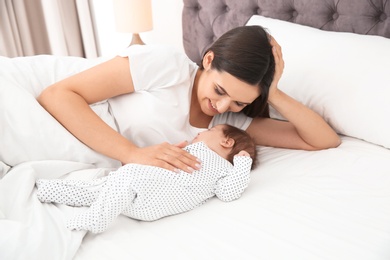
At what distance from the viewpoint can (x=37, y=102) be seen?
118cm

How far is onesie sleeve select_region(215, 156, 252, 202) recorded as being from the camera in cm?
105

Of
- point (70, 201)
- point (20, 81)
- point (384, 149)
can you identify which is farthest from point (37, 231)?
point (384, 149)

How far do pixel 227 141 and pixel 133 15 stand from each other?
1.49 m

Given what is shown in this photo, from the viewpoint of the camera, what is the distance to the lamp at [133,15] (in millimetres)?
2387

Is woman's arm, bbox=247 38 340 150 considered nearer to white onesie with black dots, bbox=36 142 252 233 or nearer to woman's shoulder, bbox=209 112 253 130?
woman's shoulder, bbox=209 112 253 130

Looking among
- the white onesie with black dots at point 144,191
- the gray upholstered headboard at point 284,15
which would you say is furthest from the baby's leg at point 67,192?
the gray upholstered headboard at point 284,15

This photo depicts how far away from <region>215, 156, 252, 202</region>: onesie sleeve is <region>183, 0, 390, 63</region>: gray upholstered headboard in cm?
81

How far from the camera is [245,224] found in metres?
0.95

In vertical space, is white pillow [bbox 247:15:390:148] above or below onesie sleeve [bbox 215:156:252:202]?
above

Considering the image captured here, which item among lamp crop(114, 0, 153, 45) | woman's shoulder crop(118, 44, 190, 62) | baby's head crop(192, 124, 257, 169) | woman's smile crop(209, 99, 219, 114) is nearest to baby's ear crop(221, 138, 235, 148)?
baby's head crop(192, 124, 257, 169)

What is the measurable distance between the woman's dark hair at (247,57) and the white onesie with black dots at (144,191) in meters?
0.25

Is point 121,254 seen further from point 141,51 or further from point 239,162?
point 141,51

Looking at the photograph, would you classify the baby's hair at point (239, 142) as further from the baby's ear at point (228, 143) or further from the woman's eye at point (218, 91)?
the woman's eye at point (218, 91)

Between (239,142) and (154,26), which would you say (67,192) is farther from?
(154,26)
